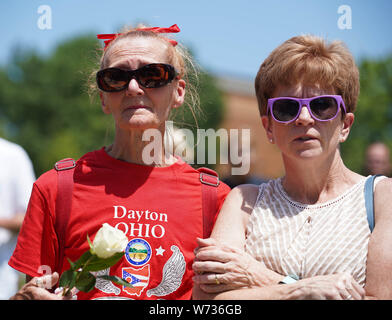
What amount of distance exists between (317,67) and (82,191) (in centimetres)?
151

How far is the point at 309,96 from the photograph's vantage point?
2.86 metres

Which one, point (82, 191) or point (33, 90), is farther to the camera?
point (33, 90)

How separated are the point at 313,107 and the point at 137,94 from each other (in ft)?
3.36

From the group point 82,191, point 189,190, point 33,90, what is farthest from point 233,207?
point 33,90

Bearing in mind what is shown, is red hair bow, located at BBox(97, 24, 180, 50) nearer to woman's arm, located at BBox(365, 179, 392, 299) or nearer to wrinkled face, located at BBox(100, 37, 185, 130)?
wrinkled face, located at BBox(100, 37, 185, 130)

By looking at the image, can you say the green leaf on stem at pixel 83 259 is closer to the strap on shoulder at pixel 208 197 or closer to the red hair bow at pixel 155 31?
the strap on shoulder at pixel 208 197

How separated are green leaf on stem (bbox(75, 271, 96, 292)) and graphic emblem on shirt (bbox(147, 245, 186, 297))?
0.48m

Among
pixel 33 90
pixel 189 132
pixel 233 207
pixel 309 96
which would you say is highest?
pixel 309 96

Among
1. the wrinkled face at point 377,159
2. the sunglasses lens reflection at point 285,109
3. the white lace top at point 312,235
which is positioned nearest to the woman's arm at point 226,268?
the white lace top at point 312,235

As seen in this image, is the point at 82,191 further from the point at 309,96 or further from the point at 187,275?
the point at 309,96

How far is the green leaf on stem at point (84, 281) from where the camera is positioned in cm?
249

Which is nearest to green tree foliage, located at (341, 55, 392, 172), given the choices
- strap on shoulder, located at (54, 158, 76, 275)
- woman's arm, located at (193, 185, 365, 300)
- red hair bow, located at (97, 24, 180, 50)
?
red hair bow, located at (97, 24, 180, 50)

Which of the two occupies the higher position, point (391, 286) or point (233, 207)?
point (233, 207)

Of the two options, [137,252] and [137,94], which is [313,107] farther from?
[137,252]
